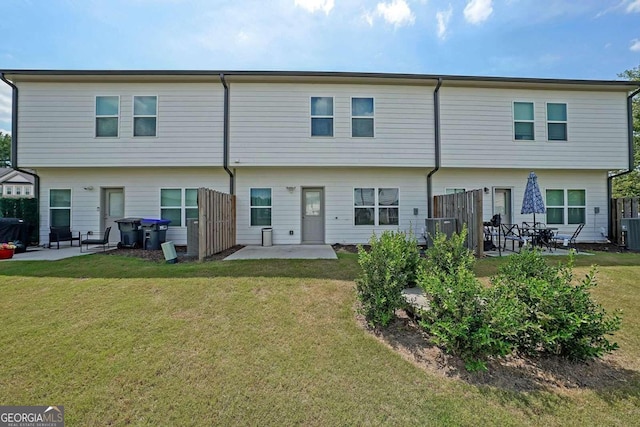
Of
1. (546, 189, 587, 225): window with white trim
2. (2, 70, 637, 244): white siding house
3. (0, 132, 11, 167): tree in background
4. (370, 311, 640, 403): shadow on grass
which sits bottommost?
(370, 311, 640, 403): shadow on grass

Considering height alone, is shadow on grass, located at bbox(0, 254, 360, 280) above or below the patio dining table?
below

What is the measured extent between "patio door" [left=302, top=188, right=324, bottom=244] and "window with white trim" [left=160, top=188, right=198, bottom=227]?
4065 mm

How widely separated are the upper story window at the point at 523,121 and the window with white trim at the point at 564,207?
240 centimetres

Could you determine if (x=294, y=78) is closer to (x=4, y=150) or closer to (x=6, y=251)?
(x=6, y=251)

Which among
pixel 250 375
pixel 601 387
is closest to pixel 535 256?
pixel 601 387

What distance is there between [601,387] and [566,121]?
11132 millimetres

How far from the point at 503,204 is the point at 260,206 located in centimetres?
939

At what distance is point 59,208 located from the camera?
994 cm

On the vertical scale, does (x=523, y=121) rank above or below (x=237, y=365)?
above

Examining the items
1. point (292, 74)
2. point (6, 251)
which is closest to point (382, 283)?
point (292, 74)

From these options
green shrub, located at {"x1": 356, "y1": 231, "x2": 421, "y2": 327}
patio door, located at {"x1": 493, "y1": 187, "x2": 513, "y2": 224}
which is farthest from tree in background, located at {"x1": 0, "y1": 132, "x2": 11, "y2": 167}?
patio door, located at {"x1": 493, "y1": 187, "x2": 513, "y2": 224}

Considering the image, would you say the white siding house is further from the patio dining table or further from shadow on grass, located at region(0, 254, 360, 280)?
shadow on grass, located at region(0, 254, 360, 280)

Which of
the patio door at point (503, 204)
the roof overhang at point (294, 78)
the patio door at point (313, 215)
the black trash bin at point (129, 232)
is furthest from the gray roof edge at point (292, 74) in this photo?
the black trash bin at point (129, 232)

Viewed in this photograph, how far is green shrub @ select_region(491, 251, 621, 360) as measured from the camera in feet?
8.76
